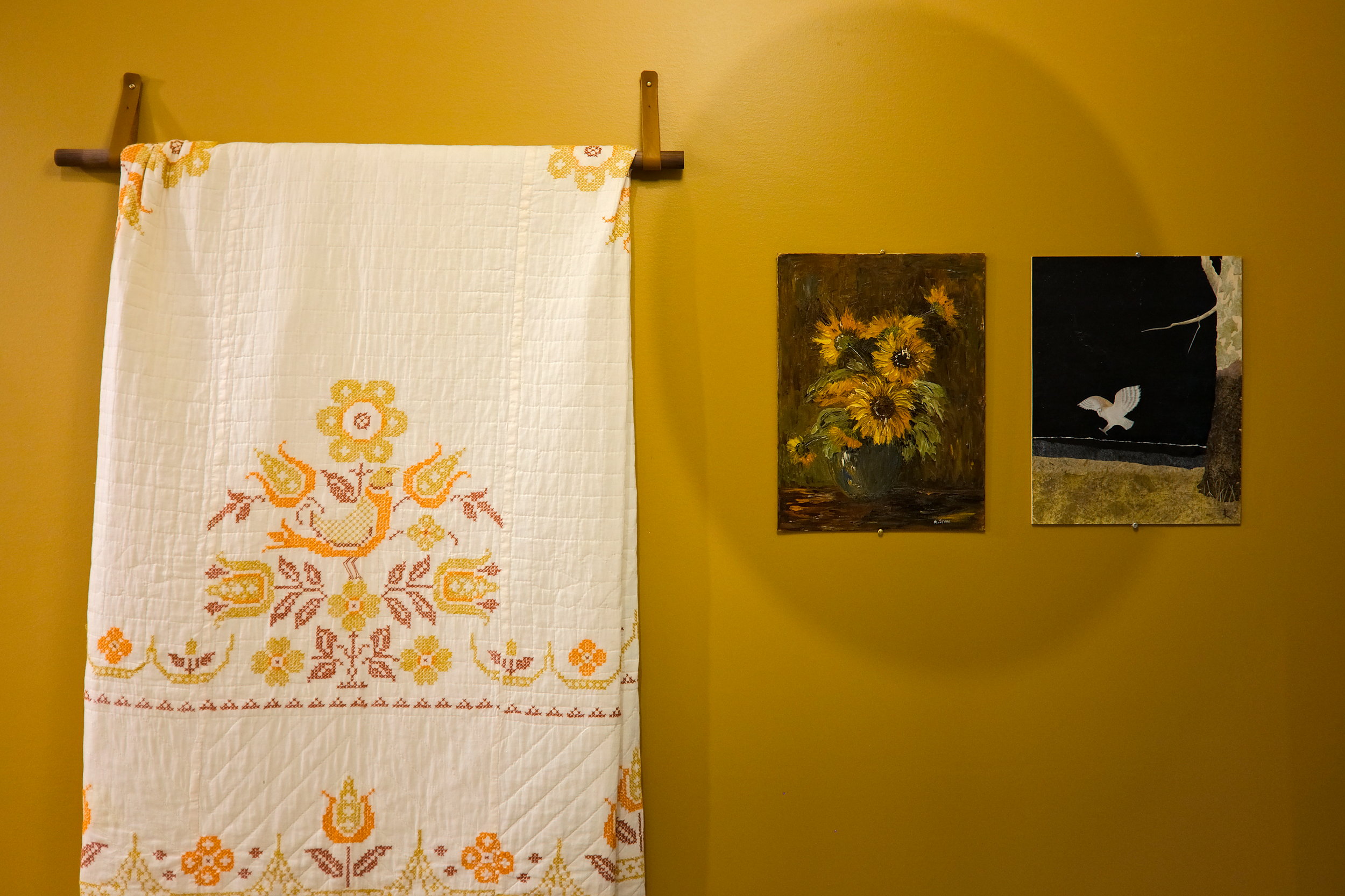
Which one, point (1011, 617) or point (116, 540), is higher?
point (116, 540)

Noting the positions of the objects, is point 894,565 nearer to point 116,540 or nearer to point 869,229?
point 869,229

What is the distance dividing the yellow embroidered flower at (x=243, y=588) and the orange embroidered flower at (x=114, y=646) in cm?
14

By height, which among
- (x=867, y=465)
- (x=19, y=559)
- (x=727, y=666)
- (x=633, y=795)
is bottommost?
(x=633, y=795)

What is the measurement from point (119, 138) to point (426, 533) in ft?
2.75

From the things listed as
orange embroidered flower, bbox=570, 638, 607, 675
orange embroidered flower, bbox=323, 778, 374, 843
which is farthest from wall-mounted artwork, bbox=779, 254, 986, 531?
orange embroidered flower, bbox=323, 778, 374, 843

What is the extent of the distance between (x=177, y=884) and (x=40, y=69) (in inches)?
53.8

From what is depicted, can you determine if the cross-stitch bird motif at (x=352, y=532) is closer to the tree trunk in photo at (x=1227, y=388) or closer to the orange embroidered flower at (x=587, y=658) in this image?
the orange embroidered flower at (x=587, y=658)

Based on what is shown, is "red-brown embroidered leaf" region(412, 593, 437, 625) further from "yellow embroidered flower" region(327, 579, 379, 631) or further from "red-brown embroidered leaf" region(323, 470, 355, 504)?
"red-brown embroidered leaf" region(323, 470, 355, 504)

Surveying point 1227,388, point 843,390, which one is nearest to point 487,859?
point 843,390

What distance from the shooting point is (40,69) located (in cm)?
125

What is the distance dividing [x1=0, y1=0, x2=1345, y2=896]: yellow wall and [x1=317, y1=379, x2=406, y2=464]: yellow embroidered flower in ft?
1.37

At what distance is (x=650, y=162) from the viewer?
123 centimetres

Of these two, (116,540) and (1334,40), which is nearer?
(116,540)

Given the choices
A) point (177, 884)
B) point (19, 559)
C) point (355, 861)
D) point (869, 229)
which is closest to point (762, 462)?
point (869, 229)
